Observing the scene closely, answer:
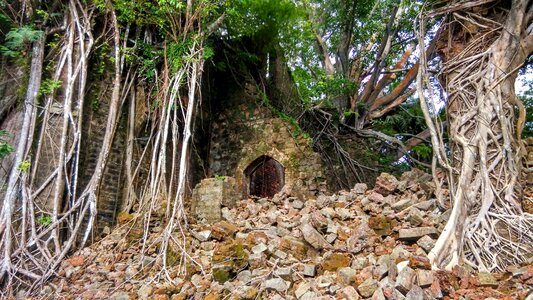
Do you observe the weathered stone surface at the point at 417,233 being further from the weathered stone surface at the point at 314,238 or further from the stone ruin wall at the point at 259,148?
the stone ruin wall at the point at 259,148

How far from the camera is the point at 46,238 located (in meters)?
4.27

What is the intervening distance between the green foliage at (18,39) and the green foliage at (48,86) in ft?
1.93

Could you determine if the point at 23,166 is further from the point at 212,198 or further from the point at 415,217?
the point at 415,217

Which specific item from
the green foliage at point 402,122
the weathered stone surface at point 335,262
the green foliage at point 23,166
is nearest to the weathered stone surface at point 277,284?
the weathered stone surface at point 335,262

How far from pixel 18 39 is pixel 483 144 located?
214 inches

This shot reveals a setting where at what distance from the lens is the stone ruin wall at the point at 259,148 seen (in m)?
6.10

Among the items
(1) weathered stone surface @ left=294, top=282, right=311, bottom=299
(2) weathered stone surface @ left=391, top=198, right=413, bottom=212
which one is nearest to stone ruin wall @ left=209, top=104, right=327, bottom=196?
(2) weathered stone surface @ left=391, top=198, right=413, bottom=212

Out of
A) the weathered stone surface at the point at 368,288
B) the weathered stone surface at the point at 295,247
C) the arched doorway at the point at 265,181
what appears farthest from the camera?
the arched doorway at the point at 265,181

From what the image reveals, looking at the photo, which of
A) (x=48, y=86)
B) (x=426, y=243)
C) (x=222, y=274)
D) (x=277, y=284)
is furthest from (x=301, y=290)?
(x=48, y=86)

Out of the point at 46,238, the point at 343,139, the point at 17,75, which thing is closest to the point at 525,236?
the point at 46,238

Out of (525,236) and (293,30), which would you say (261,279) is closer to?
(525,236)

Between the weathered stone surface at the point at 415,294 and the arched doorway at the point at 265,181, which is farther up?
the arched doorway at the point at 265,181

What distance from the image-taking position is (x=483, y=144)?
3.14 m

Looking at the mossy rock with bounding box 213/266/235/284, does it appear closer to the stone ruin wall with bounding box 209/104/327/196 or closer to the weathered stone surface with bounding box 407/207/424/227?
the weathered stone surface with bounding box 407/207/424/227
